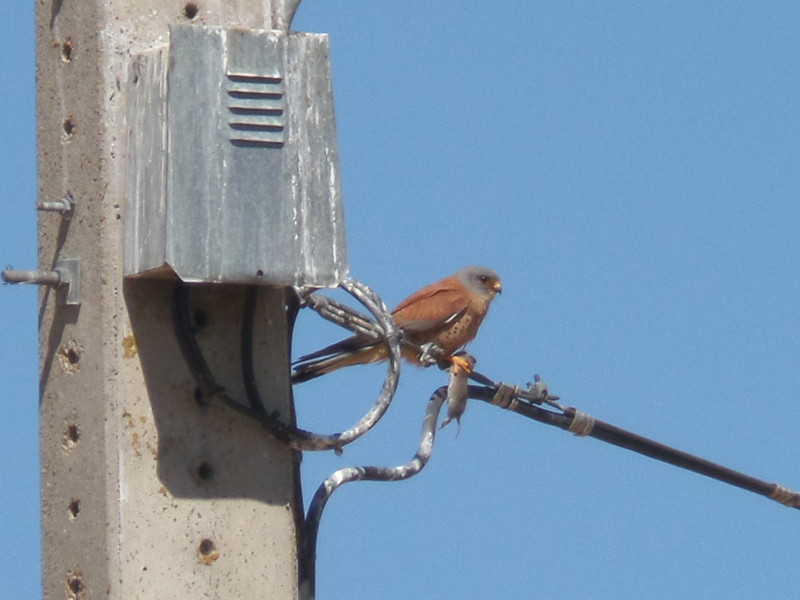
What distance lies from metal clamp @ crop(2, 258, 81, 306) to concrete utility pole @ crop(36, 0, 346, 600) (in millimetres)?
19

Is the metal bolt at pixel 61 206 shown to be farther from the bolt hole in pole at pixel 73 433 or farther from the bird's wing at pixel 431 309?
the bird's wing at pixel 431 309

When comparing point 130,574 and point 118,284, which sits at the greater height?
point 118,284

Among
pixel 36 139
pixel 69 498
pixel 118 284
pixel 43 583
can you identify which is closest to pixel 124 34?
pixel 36 139

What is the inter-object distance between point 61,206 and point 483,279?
4.83 meters

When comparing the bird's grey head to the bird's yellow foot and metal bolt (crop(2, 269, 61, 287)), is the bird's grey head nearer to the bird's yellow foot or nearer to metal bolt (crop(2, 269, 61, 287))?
the bird's yellow foot

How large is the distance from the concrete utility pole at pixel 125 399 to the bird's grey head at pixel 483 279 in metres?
4.49

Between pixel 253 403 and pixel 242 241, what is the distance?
44 centimetres

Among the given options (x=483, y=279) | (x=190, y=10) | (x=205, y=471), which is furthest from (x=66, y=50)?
(x=483, y=279)

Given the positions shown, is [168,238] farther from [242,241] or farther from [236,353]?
[236,353]

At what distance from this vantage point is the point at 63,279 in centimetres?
335

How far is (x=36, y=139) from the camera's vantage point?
11.5 ft

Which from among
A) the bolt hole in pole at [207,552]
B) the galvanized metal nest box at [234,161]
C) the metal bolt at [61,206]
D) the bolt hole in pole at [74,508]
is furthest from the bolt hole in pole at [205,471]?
the metal bolt at [61,206]

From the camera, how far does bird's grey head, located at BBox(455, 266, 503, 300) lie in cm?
796

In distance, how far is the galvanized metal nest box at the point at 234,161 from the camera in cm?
316
